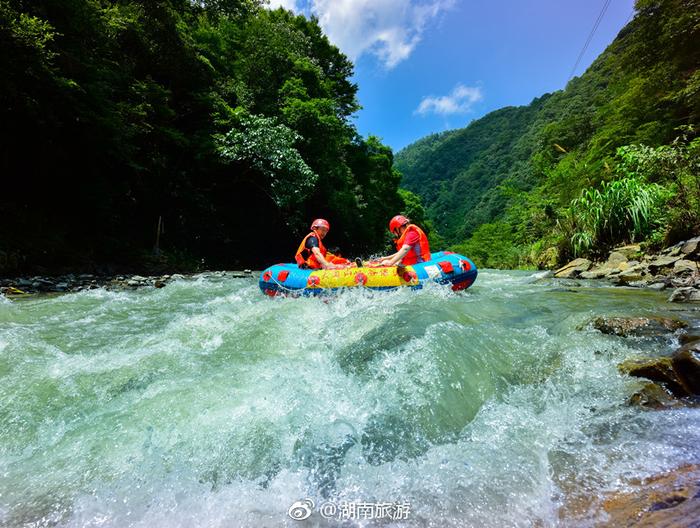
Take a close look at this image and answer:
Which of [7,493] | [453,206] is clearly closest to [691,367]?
[7,493]

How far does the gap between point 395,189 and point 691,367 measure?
31.5m

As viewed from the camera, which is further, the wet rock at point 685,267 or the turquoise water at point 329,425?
the wet rock at point 685,267

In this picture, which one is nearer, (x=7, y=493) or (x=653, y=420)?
(x=7, y=493)

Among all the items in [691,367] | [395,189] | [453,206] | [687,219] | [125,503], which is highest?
[453,206]

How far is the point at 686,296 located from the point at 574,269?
3979 millimetres

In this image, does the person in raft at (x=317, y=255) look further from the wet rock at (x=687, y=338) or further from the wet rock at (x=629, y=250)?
the wet rock at (x=629, y=250)

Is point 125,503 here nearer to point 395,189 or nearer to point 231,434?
point 231,434

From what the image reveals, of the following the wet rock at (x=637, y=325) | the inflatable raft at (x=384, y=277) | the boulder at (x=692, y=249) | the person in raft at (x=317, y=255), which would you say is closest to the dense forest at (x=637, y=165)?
the boulder at (x=692, y=249)

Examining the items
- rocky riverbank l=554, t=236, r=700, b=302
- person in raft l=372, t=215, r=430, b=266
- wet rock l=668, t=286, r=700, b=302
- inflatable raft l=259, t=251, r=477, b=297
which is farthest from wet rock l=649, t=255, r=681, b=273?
person in raft l=372, t=215, r=430, b=266

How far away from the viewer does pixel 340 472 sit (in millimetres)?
1812

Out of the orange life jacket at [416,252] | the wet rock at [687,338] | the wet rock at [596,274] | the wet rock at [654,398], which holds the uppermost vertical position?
the orange life jacket at [416,252]

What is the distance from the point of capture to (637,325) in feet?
10.7

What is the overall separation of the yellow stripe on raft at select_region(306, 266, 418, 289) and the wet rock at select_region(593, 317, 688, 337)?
9.62ft

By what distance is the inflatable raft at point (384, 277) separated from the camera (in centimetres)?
598
